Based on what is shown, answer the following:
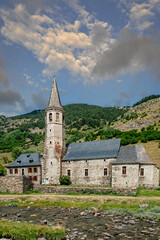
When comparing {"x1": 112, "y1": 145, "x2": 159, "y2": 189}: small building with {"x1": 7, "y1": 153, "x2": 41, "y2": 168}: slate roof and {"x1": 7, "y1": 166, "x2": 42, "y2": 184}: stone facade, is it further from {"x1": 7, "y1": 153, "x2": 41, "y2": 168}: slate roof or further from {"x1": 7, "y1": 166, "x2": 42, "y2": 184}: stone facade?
{"x1": 7, "y1": 153, "x2": 41, "y2": 168}: slate roof

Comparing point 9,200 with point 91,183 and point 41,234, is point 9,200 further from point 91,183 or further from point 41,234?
point 41,234

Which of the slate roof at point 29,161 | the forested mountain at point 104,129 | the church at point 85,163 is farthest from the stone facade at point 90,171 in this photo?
the forested mountain at point 104,129

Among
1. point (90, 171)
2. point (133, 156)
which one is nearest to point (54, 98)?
point (90, 171)

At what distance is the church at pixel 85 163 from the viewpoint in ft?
110

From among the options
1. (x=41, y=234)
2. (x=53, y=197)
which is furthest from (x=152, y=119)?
(x=41, y=234)

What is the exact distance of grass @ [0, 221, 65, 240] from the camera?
43.9 feet

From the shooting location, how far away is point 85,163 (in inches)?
1533

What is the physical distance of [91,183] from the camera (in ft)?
124

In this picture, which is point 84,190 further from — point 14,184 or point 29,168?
point 29,168

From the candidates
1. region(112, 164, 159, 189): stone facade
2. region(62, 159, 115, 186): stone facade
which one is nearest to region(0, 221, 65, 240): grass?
region(112, 164, 159, 189): stone facade

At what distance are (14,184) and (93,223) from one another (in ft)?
72.8

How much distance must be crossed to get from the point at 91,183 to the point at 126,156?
8590 millimetres

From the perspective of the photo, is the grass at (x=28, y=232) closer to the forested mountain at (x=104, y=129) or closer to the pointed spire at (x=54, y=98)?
the pointed spire at (x=54, y=98)

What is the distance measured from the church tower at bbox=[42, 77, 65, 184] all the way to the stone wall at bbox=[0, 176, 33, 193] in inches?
228
